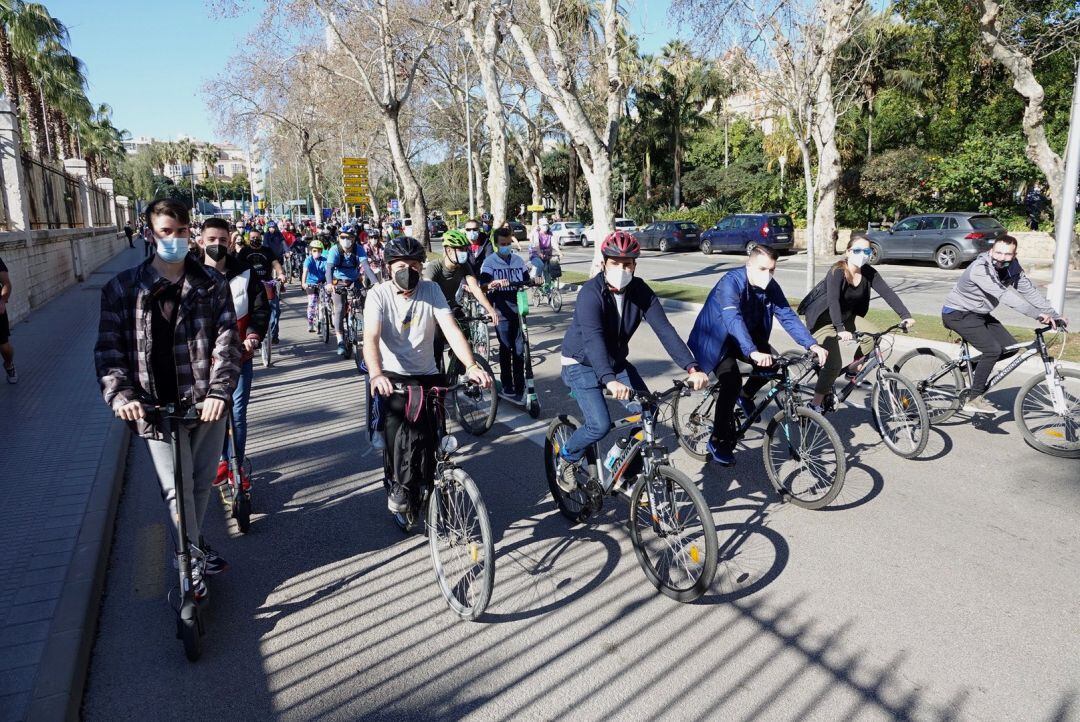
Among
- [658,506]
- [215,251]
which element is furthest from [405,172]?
[658,506]

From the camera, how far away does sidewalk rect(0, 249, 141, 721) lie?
3.23 metres

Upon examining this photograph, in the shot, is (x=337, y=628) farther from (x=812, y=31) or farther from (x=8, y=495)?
(x=812, y=31)

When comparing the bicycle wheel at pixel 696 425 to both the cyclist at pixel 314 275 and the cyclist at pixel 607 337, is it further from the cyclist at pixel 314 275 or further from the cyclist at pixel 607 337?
the cyclist at pixel 314 275

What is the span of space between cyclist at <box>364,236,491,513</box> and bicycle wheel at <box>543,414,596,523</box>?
0.87 m

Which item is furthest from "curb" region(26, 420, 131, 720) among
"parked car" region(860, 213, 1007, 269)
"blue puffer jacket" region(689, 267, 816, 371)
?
"parked car" region(860, 213, 1007, 269)

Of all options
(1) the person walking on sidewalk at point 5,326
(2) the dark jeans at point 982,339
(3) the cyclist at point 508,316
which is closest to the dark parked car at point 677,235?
(3) the cyclist at point 508,316

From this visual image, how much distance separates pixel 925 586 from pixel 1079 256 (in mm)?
20413

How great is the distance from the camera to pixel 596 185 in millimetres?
17219

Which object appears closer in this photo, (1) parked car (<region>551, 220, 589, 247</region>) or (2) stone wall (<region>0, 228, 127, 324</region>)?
(2) stone wall (<region>0, 228, 127, 324</region>)

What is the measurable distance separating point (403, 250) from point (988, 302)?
4.92m

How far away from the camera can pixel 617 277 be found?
14.0 feet

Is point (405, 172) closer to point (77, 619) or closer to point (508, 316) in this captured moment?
point (508, 316)

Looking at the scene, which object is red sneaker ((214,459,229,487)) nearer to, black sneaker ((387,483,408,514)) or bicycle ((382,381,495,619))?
black sneaker ((387,483,408,514))

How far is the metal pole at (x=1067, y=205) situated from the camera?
9.16 metres
